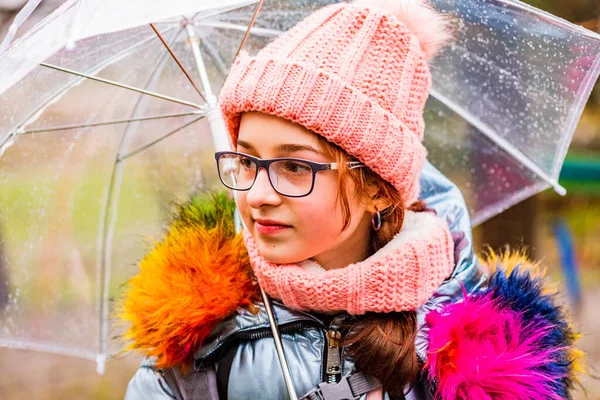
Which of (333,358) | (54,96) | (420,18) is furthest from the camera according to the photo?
(54,96)

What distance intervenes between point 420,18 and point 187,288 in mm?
1025

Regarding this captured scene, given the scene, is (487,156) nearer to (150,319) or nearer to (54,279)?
(150,319)

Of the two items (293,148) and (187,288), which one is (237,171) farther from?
(187,288)

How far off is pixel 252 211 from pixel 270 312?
0.30 metres

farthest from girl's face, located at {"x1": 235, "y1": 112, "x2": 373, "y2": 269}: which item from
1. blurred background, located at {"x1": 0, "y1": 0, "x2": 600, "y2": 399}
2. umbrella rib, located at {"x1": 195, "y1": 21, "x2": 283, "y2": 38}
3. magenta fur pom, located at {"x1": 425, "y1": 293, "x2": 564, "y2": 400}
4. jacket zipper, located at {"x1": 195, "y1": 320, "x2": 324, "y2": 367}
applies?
blurred background, located at {"x1": 0, "y1": 0, "x2": 600, "y2": 399}

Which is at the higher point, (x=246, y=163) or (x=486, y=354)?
(x=246, y=163)

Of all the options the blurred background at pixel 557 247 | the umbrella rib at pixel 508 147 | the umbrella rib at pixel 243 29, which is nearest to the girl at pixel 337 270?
the umbrella rib at pixel 243 29

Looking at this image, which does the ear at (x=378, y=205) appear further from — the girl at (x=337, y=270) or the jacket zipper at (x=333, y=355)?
the jacket zipper at (x=333, y=355)

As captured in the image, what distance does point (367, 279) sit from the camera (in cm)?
187

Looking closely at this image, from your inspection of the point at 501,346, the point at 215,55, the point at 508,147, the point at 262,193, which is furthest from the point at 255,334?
the point at 508,147

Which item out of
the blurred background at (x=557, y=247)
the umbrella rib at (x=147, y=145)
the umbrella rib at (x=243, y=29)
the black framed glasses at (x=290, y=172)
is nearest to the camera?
the black framed glasses at (x=290, y=172)

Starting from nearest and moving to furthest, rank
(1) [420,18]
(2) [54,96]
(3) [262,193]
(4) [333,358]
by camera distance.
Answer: (3) [262,193]
(4) [333,358]
(1) [420,18]
(2) [54,96]

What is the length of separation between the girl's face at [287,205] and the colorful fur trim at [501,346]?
385mm

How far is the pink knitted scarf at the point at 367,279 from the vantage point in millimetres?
1863
